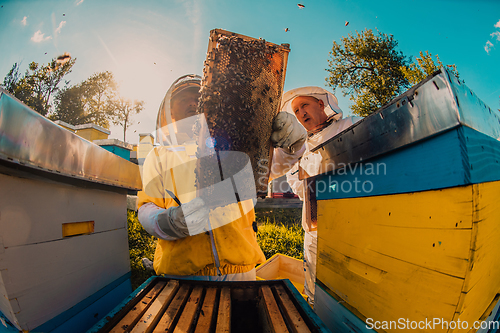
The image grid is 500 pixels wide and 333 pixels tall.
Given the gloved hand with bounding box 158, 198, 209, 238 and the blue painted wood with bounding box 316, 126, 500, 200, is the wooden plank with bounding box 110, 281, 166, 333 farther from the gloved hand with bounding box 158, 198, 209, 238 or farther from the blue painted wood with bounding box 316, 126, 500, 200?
the blue painted wood with bounding box 316, 126, 500, 200

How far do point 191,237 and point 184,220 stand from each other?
0.25 m

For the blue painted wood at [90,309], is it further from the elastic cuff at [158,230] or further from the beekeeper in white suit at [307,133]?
the beekeeper in white suit at [307,133]

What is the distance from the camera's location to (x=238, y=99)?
124 centimetres

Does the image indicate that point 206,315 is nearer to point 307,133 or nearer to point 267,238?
point 307,133

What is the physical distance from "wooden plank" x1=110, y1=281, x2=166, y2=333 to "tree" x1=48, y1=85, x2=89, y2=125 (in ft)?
103

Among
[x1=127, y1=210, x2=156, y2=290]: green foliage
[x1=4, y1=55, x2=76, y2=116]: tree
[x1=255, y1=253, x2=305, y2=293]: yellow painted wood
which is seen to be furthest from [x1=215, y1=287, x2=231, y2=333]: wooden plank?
[x1=4, y1=55, x2=76, y2=116]: tree

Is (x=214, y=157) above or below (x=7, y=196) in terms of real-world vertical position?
above

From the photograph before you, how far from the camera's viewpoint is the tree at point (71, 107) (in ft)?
83.6

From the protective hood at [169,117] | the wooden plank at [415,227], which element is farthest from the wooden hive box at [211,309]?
the protective hood at [169,117]

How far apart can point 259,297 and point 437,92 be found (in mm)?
1245

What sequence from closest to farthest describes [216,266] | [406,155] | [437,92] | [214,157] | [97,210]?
[437,92] → [406,155] → [214,157] → [97,210] → [216,266]

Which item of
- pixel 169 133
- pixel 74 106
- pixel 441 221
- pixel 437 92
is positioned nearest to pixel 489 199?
pixel 441 221

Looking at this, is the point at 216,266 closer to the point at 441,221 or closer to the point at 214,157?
the point at 214,157

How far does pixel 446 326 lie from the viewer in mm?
625
